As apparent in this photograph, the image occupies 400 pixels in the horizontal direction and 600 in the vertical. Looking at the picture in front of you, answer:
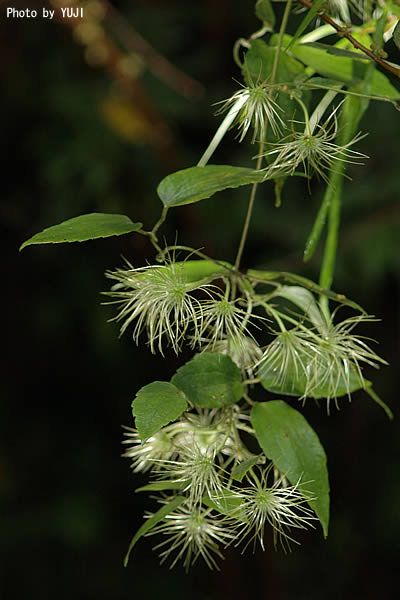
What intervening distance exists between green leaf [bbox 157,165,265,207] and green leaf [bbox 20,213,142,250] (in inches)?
0.9

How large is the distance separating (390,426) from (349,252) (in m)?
0.48

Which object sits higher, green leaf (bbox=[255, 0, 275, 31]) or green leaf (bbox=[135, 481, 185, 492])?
green leaf (bbox=[255, 0, 275, 31])

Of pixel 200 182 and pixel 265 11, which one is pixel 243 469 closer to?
pixel 200 182

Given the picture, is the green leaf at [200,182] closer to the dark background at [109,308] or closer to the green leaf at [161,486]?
the green leaf at [161,486]

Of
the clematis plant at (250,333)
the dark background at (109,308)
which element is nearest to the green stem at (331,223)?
the clematis plant at (250,333)

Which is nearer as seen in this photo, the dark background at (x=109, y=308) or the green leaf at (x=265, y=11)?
the green leaf at (x=265, y=11)

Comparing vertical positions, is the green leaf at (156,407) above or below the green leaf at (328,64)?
below

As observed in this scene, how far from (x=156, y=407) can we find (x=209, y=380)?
0.04 m

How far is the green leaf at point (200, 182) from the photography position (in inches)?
12.0

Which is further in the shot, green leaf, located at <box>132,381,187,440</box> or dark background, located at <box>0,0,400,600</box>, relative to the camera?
dark background, located at <box>0,0,400,600</box>

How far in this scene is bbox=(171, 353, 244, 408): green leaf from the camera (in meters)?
0.32

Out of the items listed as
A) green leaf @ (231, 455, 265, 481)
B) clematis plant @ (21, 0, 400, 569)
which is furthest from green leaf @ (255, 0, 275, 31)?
green leaf @ (231, 455, 265, 481)

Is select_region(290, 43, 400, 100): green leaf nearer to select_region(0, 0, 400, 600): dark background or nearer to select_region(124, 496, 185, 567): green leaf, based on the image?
select_region(124, 496, 185, 567): green leaf

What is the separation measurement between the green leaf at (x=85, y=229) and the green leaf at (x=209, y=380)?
68mm
